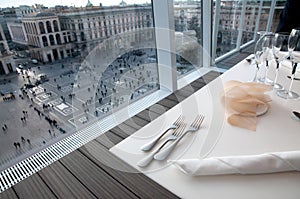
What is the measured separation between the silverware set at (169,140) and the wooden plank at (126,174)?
0.22ft

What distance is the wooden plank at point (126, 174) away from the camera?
34.0 inches

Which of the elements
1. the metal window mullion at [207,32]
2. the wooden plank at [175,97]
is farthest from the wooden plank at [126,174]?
the metal window mullion at [207,32]

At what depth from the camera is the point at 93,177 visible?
1.25m

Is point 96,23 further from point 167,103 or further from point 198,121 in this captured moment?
point 198,121

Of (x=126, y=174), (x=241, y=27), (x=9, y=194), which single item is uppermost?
(x=241, y=27)

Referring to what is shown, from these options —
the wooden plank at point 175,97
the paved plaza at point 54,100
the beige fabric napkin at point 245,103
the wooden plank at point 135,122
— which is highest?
the beige fabric napkin at point 245,103

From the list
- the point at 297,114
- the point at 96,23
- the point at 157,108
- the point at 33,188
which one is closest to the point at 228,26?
the point at 157,108

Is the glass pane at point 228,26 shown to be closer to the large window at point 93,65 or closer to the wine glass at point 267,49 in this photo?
the large window at point 93,65

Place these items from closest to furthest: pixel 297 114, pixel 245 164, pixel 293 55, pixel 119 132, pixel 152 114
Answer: pixel 245 164 < pixel 297 114 < pixel 293 55 < pixel 119 132 < pixel 152 114

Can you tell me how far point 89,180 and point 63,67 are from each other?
35.3 inches

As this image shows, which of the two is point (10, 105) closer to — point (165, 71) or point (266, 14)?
point (165, 71)

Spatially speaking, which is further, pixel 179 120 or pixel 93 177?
pixel 93 177

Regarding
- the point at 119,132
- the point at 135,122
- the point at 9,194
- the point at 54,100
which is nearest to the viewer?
the point at 9,194

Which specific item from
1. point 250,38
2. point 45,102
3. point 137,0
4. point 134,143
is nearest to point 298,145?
point 134,143
